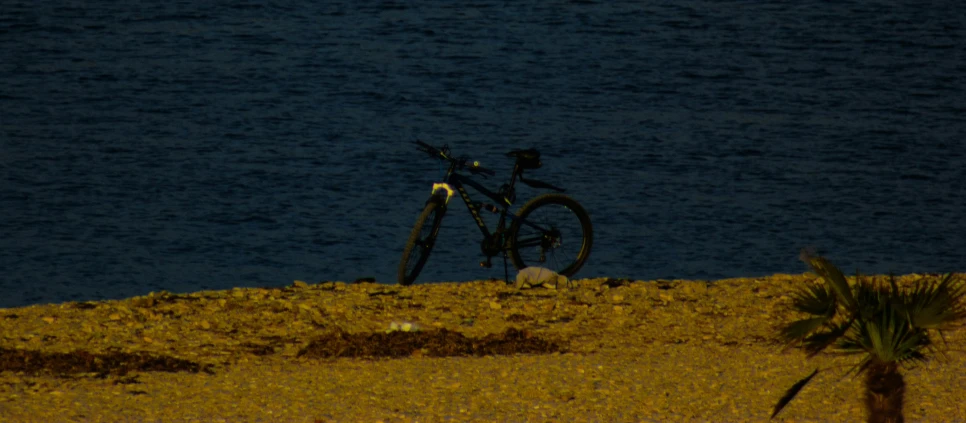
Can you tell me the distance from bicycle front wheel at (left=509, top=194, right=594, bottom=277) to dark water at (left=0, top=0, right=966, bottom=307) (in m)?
2.67

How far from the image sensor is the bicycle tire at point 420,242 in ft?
40.9

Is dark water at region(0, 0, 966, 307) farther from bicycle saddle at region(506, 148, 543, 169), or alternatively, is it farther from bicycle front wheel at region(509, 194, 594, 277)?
bicycle saddle at region(506, 148, 543, 169)

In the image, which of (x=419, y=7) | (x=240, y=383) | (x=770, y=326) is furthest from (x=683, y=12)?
(x=240, y=383)

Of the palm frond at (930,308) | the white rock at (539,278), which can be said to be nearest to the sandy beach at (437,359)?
the white rock at (539,278)

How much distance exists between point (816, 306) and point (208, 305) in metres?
5.34

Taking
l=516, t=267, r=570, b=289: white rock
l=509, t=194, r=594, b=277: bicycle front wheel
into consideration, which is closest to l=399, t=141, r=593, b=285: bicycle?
l=509, t=194, r=594, b=277: bicycle front wheel

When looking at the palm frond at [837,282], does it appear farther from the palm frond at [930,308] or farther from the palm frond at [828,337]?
the palm frond at [930,308]

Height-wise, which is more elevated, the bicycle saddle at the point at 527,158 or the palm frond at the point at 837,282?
the palm frond at the point at 837,282

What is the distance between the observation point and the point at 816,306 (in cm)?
749

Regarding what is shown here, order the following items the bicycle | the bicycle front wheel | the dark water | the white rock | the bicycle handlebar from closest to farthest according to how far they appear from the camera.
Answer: the white rock
the bicycle handlebar
the bicycle
the bicycle front wheel
the dark water

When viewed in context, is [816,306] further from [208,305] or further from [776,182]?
[776,182]

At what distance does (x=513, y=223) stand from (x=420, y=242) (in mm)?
774

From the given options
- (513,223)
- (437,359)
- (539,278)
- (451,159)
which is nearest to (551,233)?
(513,223)

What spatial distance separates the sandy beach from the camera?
8.57 meters
